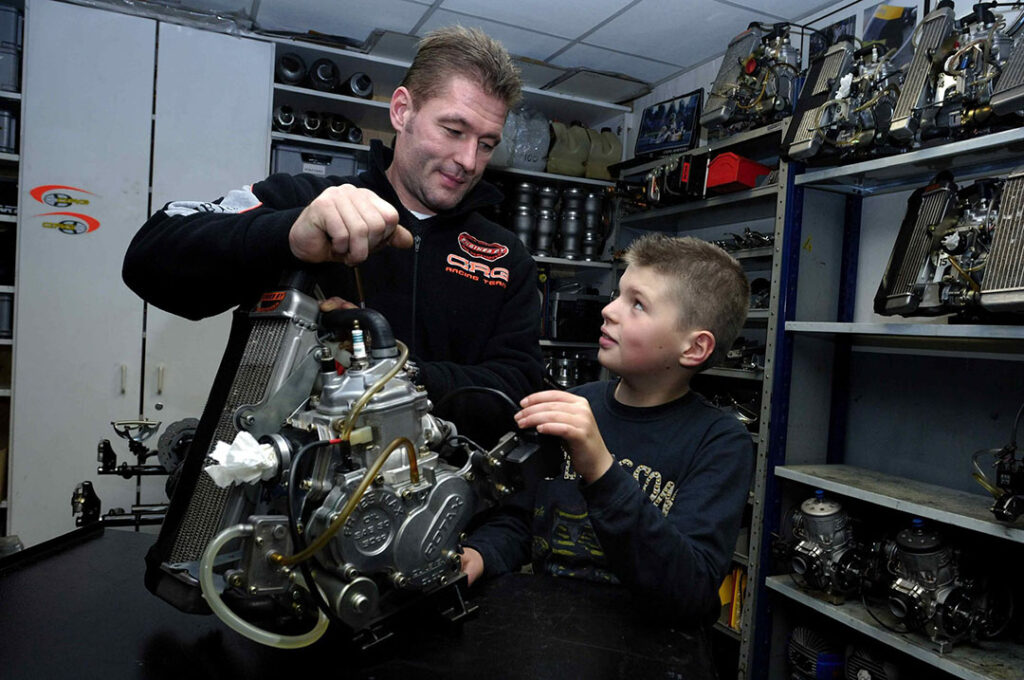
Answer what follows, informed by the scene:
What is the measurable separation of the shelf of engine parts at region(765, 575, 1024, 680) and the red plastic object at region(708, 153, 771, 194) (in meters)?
1.67

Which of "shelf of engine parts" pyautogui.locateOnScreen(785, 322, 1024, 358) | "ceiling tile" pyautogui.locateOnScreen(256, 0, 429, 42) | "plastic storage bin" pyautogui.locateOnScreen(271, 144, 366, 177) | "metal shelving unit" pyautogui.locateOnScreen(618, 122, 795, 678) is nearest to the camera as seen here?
"shelf of engine parts" pyautogui.locateOnScreen(785, 322, 1024, 358)

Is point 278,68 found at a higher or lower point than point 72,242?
higher

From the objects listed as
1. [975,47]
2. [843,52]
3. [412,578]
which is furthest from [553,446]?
[843,52]

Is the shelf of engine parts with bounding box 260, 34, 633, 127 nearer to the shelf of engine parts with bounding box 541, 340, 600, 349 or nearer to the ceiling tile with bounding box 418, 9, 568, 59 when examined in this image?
the ceiling tile with bounding box 418, 9, 568, 59

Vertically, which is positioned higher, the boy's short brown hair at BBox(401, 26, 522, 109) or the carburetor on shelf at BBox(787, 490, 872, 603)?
the boy's short brown hair at BBox(401, 26, 522, 109)

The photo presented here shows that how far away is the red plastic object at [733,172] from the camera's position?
279cm

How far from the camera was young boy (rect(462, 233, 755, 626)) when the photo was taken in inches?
36.1

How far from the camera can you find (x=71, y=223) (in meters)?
2.97

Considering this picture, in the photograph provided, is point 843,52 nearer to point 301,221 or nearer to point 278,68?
point 301,221

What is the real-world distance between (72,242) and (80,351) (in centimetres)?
50

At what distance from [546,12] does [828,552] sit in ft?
8.93

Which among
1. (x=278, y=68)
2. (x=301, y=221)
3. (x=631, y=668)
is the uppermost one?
(x=278, y=68)

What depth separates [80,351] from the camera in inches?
118

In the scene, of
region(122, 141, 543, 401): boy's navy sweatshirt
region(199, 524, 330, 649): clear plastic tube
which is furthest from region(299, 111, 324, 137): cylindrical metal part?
region(199, 524, 330, 649): clear plastic tube
